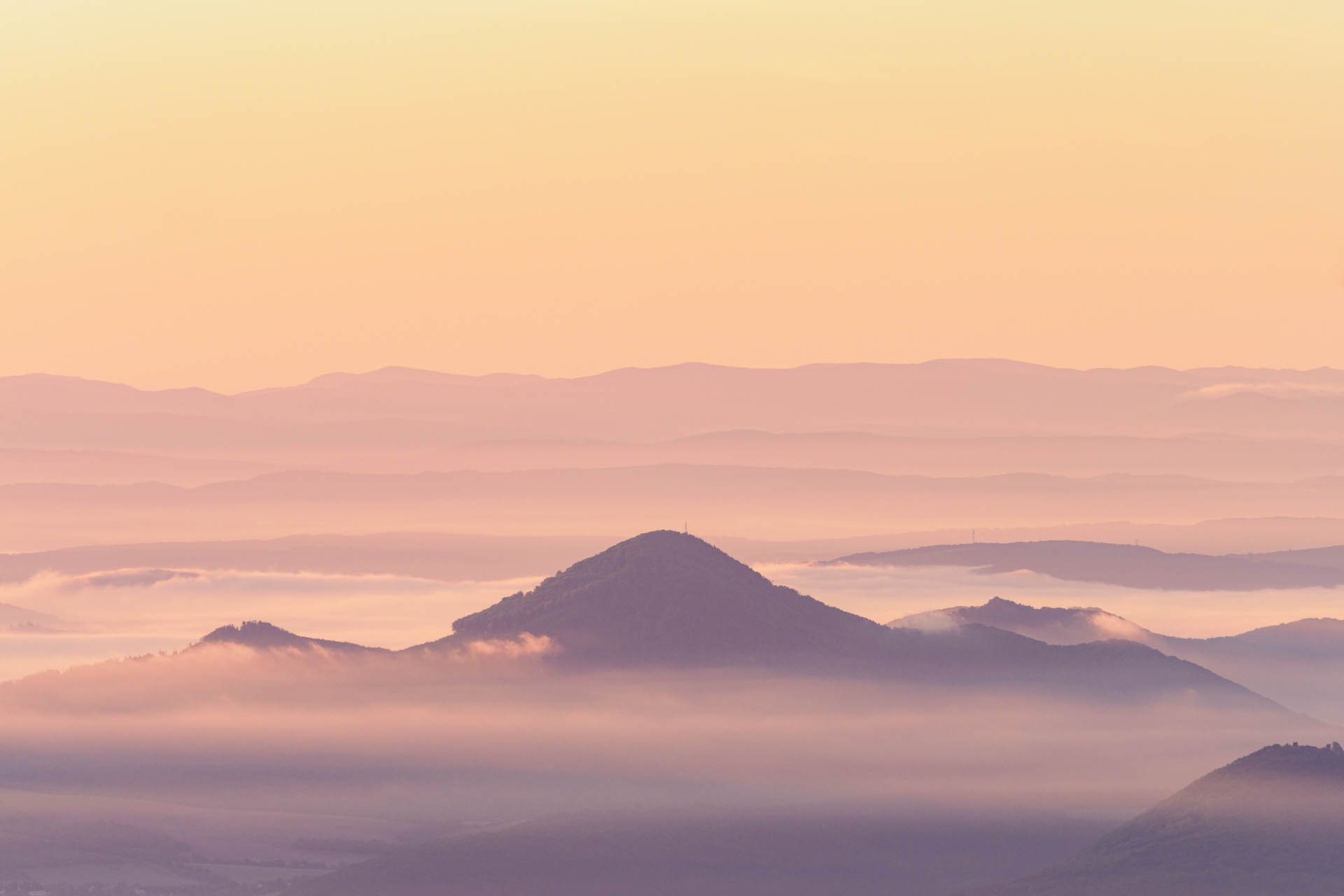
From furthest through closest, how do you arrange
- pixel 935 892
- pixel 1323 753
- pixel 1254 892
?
pixel 935 892, pixel 1323 753, pixel 1254 892

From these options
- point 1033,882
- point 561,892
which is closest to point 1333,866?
point 1033,882

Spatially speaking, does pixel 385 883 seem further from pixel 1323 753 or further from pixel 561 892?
pixel 1323 753

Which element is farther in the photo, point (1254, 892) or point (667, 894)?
point (667, 894)

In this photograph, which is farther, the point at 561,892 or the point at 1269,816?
the point at 561,892

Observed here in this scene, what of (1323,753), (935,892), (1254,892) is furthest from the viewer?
(935,892)

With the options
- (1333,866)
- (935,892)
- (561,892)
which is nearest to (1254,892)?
(1333,866)

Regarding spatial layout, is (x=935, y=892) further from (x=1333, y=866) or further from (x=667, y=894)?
(x=1333, y=866)
